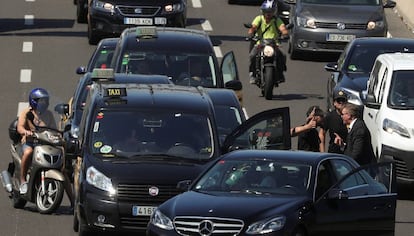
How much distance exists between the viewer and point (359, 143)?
776 inches

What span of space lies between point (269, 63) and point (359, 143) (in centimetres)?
1039

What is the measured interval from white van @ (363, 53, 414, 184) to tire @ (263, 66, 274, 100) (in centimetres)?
596

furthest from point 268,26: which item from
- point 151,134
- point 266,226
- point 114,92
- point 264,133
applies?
point 266,226

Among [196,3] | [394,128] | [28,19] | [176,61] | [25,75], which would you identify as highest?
[176,61]

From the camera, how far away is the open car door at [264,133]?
1758 cm

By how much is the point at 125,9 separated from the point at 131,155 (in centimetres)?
1793

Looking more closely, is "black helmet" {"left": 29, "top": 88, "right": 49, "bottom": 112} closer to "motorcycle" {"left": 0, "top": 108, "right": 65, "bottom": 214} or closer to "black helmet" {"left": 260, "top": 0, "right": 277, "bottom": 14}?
"motorcycle" {"left": 0, "top": 108, "right": 65, "bottom": 214}

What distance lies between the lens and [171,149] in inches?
696

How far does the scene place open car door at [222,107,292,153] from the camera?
57.7 ft

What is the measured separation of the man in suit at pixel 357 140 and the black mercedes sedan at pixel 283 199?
8.59 feet

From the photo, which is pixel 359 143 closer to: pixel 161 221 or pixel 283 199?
pixel 283 199

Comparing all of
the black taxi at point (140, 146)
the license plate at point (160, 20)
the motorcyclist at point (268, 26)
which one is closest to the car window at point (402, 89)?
the black taxi at point (140, 146)

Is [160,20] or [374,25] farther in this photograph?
[160,20]

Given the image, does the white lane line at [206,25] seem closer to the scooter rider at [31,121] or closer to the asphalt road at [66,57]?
the asphalt road at [66,57]
